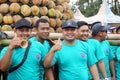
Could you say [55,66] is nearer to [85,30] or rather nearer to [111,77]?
[85,30]

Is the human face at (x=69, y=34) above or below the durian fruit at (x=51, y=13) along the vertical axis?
above

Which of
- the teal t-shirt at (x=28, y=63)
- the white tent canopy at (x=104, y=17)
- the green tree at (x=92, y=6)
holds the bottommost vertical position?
the green tree at (x=92, y=6)

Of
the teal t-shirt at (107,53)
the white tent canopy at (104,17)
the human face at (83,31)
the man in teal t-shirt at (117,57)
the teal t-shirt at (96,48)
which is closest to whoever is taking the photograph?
the human face at (83,31)

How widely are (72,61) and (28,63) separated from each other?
2.28 feet

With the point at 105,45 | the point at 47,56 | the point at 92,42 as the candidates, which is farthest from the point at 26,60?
the point at 105,45

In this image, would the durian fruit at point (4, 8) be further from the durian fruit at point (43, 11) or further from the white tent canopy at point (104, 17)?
the white tent canopy at point (104, 17)

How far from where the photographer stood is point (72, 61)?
518 cm

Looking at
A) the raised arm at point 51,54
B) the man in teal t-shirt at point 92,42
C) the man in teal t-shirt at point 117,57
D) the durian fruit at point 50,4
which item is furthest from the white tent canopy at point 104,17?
the raised arm at point 51,54

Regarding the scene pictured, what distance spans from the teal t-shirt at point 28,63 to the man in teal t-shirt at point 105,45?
1831 millimetres

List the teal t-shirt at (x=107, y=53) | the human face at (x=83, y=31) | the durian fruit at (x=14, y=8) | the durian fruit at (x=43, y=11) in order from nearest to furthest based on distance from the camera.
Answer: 1. the human face at (x=83, y=31)
2. the teal t-shirt at (x=107, y=53)
3. the durian fruit at (x=14, y=8)
4. the durian fruit at (x=43, y=11)

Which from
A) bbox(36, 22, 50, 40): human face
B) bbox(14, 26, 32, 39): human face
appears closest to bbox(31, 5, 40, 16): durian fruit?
bbox(36, 22, 50, 40): human face

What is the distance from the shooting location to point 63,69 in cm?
527

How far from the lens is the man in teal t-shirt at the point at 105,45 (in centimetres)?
655

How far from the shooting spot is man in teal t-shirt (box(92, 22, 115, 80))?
655 cm
